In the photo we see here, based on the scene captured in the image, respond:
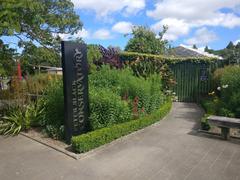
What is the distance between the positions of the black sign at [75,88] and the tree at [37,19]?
1592 millimetres

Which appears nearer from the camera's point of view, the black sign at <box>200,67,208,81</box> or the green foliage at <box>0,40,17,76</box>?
the green foliage at <box>0,40,17,76</box>

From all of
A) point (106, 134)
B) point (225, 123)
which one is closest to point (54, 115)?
point (106, 134)

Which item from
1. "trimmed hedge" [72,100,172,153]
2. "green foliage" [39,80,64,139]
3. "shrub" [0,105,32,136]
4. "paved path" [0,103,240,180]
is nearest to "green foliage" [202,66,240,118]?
"paved path" [0,103,240,180]

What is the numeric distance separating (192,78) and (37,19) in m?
7.79

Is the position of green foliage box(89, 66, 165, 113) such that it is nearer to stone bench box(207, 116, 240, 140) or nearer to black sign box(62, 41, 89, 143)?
black sign box(62, 41, 89, 143)

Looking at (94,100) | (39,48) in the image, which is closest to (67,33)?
(39,48)

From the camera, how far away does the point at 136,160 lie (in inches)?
167

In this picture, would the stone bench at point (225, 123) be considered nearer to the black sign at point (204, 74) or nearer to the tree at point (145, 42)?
the black sign at point (204, 74)

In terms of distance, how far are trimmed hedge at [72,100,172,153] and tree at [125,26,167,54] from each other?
12.2 m

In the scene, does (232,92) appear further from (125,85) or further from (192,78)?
(192,78)

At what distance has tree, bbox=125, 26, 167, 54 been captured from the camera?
1834 cm

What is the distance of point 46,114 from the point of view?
6230 mm

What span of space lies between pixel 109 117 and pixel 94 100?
538 mm

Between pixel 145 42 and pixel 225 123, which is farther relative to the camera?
pixel 145 42
